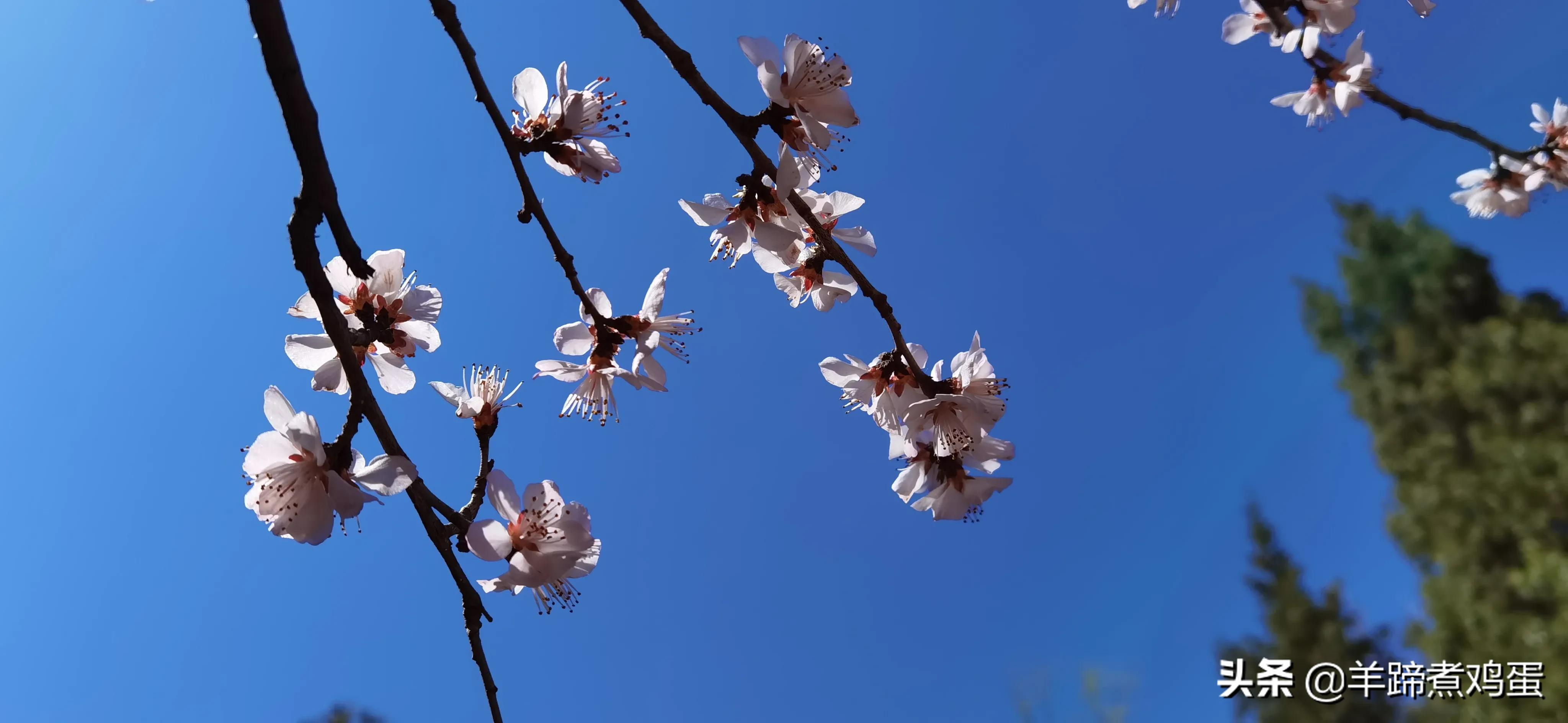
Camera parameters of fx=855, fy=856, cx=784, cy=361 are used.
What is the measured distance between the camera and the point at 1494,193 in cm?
192

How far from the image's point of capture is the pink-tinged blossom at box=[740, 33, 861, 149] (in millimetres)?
869

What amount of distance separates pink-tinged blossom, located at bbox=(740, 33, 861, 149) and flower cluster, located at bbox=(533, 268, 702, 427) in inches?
11.2

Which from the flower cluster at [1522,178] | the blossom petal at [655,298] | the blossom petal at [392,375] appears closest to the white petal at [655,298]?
the blossom petal at [655,298]

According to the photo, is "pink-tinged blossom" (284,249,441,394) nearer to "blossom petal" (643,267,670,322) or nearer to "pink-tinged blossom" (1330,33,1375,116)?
"blossom petal" (643,267,670,322)

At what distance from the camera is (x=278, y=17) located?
621mm

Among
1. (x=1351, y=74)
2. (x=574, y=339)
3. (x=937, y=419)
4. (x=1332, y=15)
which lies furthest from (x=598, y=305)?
(x=1351, y=74)

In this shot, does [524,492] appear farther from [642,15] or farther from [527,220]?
[642,15]

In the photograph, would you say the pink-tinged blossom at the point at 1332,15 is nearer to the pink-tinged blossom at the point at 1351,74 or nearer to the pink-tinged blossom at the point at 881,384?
the pink-tinged blossom at the point at 1351,74

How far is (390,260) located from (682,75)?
0.45m

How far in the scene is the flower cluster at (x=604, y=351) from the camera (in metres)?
1.01

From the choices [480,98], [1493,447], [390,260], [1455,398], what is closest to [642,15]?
[480,98]

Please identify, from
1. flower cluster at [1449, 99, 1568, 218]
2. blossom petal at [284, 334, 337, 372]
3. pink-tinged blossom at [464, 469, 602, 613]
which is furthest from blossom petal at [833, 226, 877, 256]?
flower cluster at [1449, 99, 1568, 218]

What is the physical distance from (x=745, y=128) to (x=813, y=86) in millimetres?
110

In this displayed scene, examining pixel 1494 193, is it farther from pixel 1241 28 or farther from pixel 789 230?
pixel 789 230
